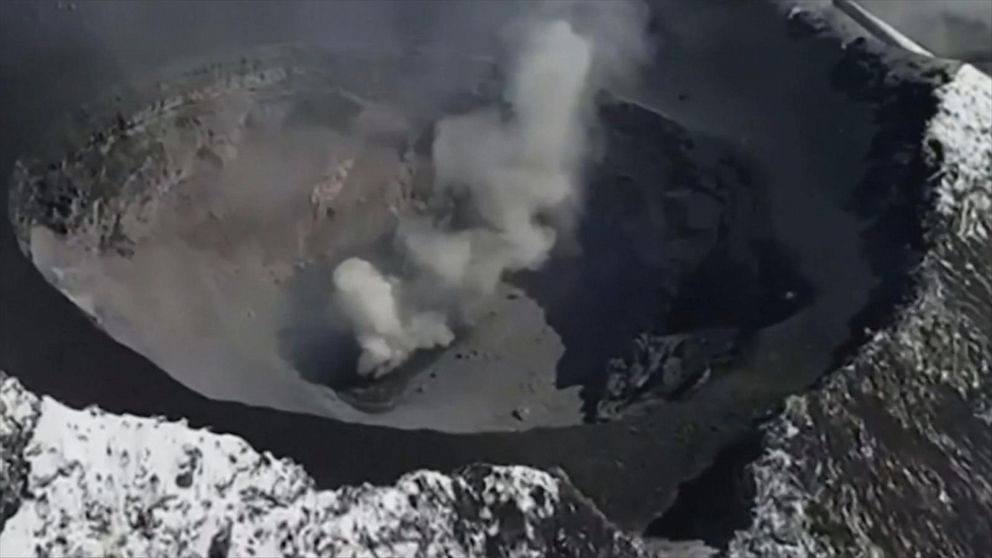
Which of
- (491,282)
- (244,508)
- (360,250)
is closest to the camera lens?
(244,508)

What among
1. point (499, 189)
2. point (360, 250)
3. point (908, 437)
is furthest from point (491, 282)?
point (908, 437)

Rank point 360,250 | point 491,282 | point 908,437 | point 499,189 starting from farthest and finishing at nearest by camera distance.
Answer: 1. point 360,250
2. point 499,189
3. point 491,282
4. point 908,437

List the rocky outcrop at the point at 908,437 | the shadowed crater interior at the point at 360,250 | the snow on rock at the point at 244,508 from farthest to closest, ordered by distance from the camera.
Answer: the shadowed crater interior at the point at 360,250, the rocky outcrop at the point at 908,437, the snow on rock at the point at 244,508

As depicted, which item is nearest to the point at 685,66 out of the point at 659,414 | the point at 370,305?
the point at 370,305

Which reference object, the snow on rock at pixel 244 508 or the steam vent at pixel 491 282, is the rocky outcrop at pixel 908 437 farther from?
the snow on rock at pixel 244 508

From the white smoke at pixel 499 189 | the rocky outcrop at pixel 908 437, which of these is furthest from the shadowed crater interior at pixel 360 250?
the rocky outcrop at pixel 908 437

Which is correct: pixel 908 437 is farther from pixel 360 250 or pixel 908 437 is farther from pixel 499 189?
pixel 360 250
